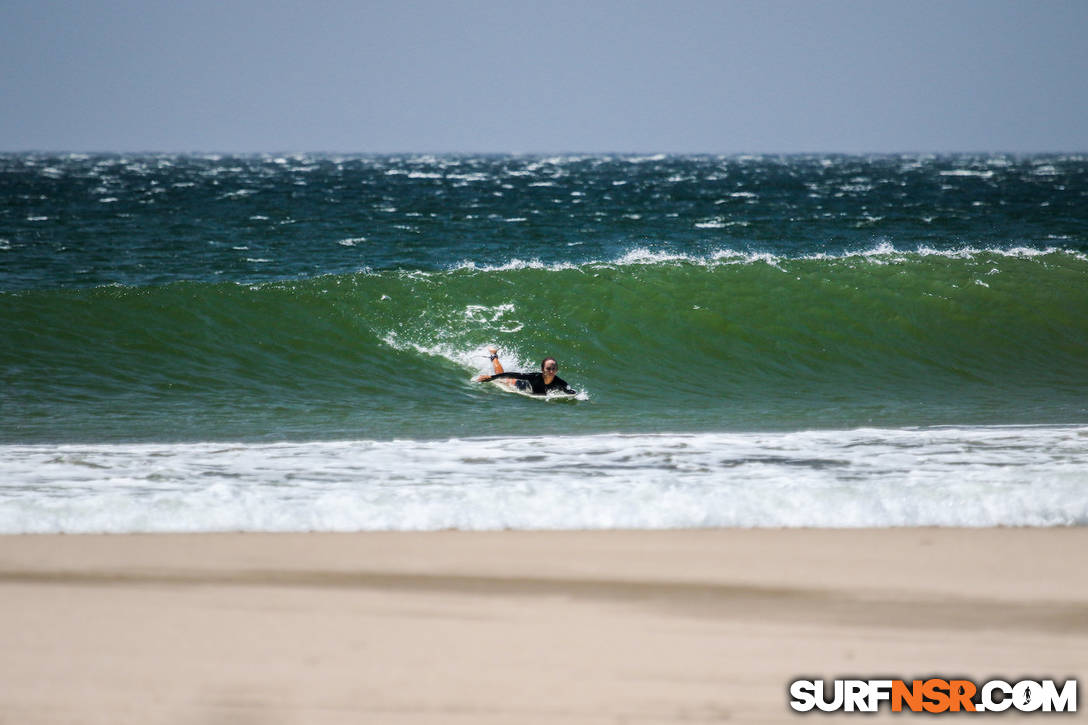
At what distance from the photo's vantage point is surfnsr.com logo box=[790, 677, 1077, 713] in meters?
4.14

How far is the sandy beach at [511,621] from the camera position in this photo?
414cm

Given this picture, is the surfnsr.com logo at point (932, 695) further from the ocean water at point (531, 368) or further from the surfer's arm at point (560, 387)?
the surfer's arm at point (560, 387)

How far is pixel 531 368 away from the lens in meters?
13.9

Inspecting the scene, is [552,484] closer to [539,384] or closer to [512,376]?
[539,384]

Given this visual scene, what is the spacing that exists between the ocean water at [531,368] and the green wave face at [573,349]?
0.19 feet

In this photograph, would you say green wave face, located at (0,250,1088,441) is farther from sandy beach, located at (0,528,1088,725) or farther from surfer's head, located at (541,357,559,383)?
sandy beach, located at (0,528,1088,725)

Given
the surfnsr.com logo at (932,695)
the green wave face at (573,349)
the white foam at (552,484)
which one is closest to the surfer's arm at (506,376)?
the green wave face at (573,349)

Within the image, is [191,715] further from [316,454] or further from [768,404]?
[768,404]

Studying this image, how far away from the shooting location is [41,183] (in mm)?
59125

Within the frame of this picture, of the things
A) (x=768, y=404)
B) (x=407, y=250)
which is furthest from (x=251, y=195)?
(x=768, y=404)

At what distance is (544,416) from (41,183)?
189ft

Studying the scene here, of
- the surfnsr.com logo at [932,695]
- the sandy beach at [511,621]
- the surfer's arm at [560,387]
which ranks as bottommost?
the surfer's arm at [560,387]

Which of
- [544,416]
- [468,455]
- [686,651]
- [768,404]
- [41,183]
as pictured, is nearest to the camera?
[686,651]

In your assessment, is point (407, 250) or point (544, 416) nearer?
point (544, 416)
